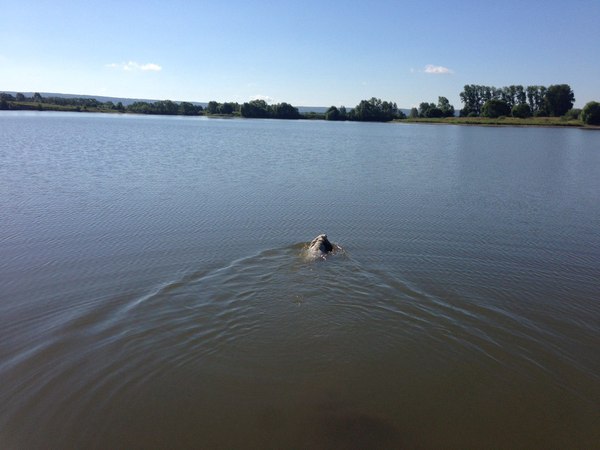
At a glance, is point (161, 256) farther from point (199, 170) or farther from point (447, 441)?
point (199, 170)

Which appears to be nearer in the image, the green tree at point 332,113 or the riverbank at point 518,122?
the riverbank at point 518,122

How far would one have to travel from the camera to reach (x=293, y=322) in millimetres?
12398

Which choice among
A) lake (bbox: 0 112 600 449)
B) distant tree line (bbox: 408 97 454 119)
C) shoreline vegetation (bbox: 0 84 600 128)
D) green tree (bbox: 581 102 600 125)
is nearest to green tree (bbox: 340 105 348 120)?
shoreline vegetation (bbox: 0 84 600 128)

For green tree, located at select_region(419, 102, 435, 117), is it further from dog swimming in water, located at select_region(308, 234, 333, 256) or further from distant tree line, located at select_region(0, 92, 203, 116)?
dog swimming in water, located at select_region(308, 234, 333, 256)

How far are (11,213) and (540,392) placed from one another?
22.8 metres

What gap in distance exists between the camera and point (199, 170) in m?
35.9

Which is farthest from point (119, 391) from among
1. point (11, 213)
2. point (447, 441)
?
point (11, 213)

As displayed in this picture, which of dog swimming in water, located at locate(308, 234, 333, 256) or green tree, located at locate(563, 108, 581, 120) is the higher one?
green tree, located at locate(563, 108, 581, 120)

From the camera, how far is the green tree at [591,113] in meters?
111

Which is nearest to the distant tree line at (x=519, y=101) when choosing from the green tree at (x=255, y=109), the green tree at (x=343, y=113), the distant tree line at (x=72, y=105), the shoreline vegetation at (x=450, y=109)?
the shoreline vegetation at (x=450, y=109)

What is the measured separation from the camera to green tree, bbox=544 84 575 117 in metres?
140

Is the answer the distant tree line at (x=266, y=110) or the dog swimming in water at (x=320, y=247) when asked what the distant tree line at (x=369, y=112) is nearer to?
the distant tree line at (x=266, y=110)

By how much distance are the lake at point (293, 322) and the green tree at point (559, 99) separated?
13498 centimetres

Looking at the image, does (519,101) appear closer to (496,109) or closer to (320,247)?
(496,109)
